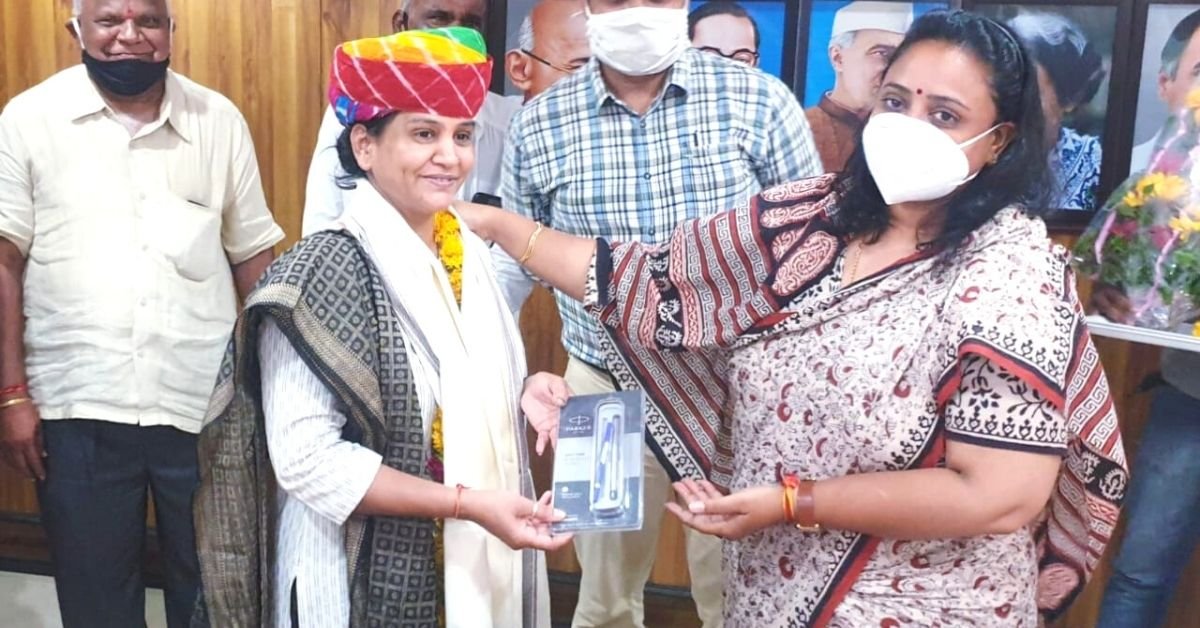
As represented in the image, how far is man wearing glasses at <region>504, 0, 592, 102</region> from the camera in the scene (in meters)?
2.96

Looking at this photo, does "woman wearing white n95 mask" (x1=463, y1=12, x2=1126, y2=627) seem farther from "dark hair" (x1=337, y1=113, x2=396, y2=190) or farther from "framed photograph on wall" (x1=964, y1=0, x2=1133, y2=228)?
"framed photograph on wall" (x1=964, y1=0, x2=1133, y2=228)

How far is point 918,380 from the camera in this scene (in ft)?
4.78

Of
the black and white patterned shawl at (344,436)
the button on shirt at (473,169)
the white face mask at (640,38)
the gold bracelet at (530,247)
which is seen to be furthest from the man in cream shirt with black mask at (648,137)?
the black and white patterned shawl at (344,436)

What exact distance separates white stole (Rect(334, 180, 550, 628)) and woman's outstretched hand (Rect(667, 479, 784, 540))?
0.28m

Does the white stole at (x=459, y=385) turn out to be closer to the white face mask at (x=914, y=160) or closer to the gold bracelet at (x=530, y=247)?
the gold bracelet at (x=530, y=247)

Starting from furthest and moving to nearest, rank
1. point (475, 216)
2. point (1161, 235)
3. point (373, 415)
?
point (1161, 235), point (475, 216), point (373, 415)

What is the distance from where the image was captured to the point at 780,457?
5.25 feet

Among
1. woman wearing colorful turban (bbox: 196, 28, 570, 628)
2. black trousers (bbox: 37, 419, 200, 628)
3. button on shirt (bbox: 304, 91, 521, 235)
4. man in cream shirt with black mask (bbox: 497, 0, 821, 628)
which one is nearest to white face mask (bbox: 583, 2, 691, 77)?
man in cream shirt with black mask (bbox: 497, 0, 821, 628)

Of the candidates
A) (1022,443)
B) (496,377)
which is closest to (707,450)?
(496,377)

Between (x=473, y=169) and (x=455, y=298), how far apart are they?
46.3 inches

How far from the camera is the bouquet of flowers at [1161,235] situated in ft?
6.96

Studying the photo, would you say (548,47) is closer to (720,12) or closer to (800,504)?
(720,12)

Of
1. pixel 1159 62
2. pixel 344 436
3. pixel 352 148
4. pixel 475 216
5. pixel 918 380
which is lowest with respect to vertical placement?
pixel 344 436

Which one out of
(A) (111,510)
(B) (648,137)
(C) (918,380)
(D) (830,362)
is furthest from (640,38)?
(A) (111,510)
